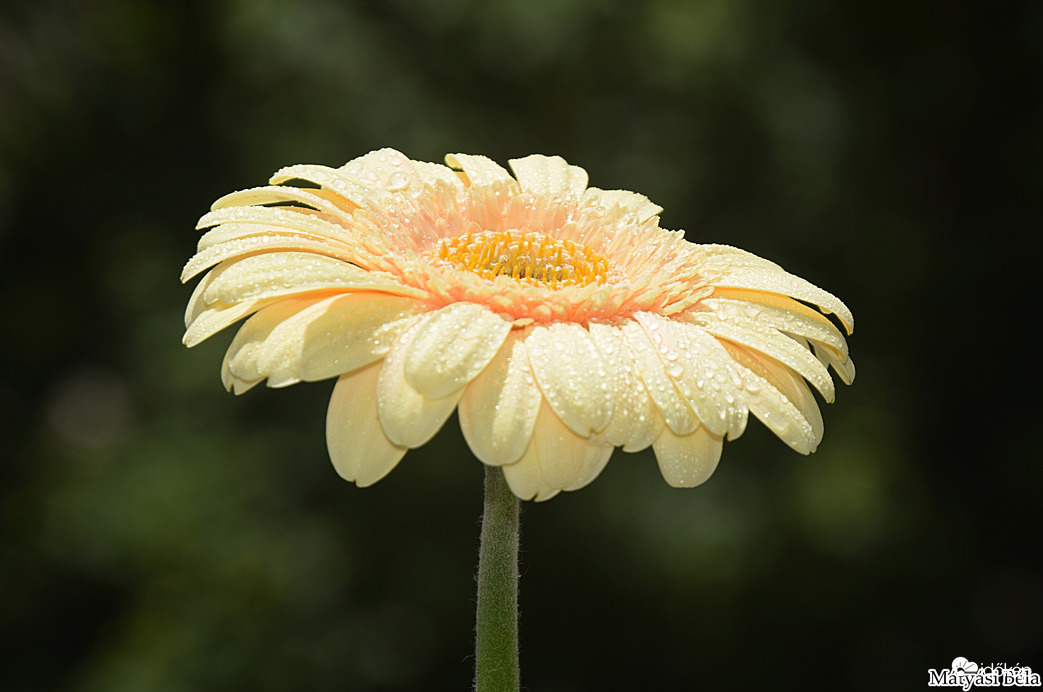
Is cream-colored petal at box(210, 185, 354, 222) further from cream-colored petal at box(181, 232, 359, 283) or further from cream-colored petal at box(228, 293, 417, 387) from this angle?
cream-colored petal at box(228, 293, 417, 387)

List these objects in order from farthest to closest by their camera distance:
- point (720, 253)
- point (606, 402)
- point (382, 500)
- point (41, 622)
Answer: point (41, 622) < point (382, 500) < point (720, 253) < point (606, 402)

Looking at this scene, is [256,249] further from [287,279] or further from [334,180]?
[334,180]

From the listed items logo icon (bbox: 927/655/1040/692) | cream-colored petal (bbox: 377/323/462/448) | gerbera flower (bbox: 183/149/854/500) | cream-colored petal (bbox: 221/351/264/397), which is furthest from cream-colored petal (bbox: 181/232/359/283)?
logo icon (bbox: 927/655/1040/692)

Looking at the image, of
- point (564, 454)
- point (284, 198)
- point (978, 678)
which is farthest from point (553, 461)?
point (978, 678)

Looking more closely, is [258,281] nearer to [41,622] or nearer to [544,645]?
[544,645]

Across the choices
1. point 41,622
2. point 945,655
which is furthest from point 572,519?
point 41,622

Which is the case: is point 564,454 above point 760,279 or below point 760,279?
below

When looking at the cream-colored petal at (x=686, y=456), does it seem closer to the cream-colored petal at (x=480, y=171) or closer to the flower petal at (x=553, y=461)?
the flower petal at (x=553, y=461)
